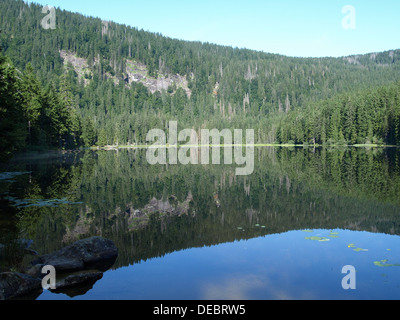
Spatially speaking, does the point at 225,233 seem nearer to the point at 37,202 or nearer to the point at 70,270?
the point at 70,270

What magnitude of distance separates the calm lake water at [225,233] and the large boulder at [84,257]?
0.43 m

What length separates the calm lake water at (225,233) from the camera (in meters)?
9.71

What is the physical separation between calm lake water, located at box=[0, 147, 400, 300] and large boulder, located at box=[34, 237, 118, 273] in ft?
1.41

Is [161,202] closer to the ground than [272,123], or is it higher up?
closer to the ground

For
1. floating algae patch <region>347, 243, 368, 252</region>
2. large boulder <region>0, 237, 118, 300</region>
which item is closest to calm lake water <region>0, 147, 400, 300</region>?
floating algae patch <region>347, 243, 368, 252</region>

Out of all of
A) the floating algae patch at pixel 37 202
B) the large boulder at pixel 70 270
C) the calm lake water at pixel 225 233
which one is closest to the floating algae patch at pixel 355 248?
the calm lake water at pixel 225 233

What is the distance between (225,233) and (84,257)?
20.9 ft

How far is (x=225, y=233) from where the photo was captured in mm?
15312

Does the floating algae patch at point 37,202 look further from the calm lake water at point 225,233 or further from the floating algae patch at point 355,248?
the floating algae patch at point 355,248

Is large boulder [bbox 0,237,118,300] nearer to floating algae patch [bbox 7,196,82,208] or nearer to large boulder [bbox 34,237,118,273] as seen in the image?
large boulder [bbox 34,237,118,273]
